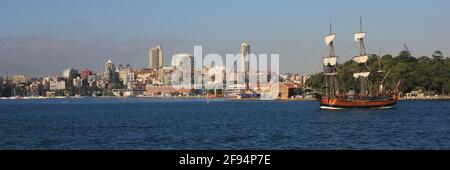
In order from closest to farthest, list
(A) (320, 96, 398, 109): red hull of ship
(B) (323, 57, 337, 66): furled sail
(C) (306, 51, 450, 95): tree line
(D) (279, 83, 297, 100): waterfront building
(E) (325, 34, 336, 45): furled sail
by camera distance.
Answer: (A) (320, 96, 398, 109): red hull of ship → (B) (323, 57, 337, 66): furled sail → (E) (325, 34, 336, 45): furled sail → (C) (306, 51, 450, 95): tree line → (D) (279, 83, 297, 100): waterfront building

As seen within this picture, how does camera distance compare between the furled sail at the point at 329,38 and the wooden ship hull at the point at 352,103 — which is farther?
the furled sail at the point at 329,38

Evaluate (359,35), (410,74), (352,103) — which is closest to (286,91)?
(410,74)

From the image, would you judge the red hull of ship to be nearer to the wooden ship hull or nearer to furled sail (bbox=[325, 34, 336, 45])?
the wooden ship hull

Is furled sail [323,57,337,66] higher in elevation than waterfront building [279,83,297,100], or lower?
higher

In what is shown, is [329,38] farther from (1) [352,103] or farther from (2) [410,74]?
(2) [410,74]

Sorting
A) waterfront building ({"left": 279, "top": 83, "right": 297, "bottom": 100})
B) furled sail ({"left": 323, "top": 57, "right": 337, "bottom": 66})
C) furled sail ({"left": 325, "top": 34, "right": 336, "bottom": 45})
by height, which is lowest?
waterfront building ({"left": 279, "top": 83, "right": 297, "bottom": 100})

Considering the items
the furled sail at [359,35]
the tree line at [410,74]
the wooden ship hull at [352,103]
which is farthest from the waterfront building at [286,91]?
the wooden ship hull at [352,103]

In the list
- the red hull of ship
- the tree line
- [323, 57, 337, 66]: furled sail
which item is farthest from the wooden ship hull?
the tree line

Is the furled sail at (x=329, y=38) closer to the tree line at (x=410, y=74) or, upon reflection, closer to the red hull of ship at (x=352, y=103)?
the red hull of ship at (x=352, y=103)
